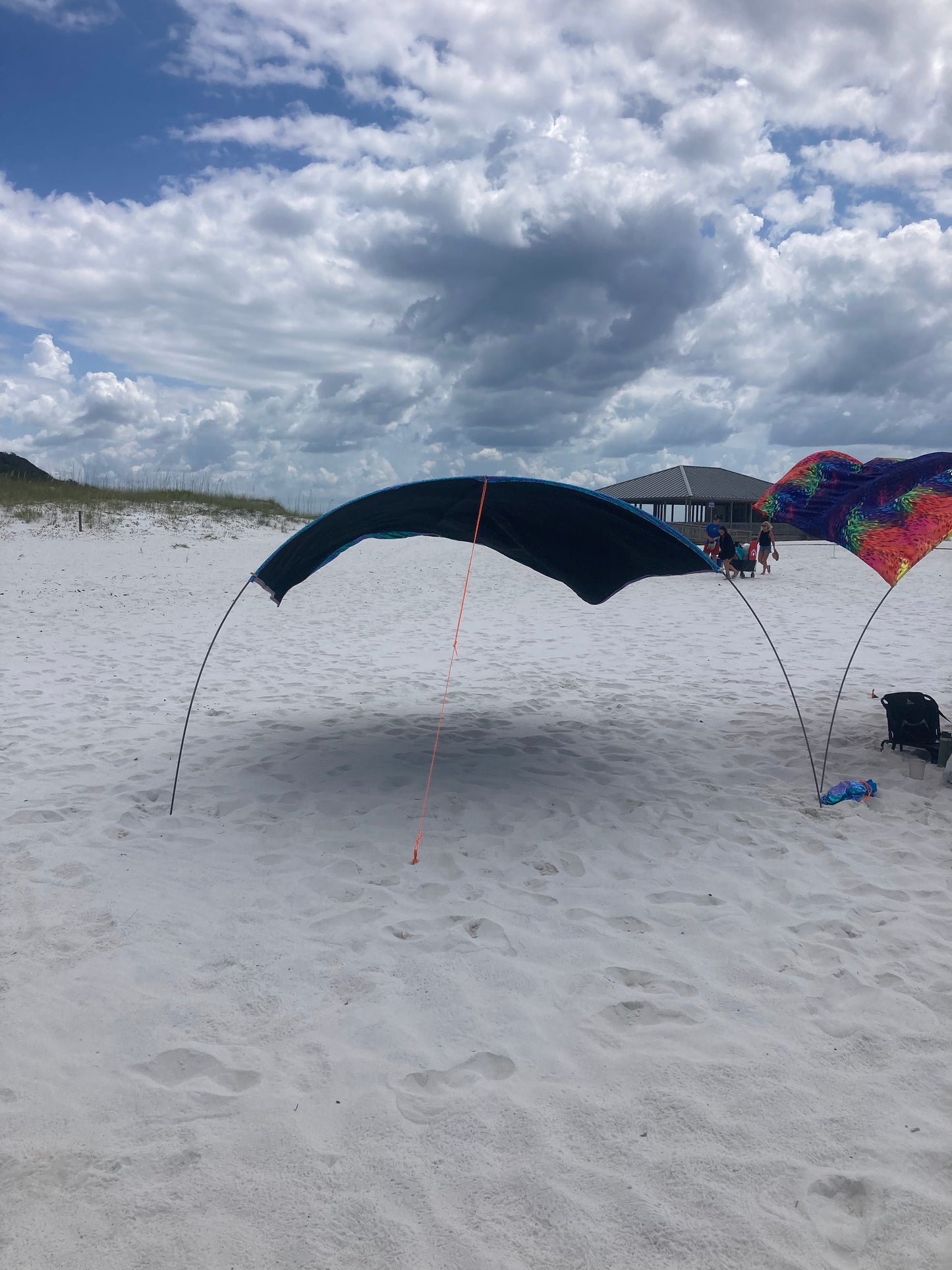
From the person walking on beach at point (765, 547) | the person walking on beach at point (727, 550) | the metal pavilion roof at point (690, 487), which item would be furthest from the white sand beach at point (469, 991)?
the metal pavilion roof at point (690, 487)

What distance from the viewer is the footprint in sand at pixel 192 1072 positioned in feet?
8.87

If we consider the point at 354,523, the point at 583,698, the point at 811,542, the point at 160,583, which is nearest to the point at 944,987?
the point at 354,523

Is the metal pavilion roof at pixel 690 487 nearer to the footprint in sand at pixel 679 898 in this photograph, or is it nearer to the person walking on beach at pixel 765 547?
the person walking on beach at pixel 765 547

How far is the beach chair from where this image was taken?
5922 mm

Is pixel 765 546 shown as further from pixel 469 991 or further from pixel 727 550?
pixel 469 991

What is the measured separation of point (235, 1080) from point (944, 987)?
2794mm

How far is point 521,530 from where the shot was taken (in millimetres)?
6715

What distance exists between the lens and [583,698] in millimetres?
8195

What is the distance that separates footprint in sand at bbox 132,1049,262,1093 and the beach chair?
17.1 feet

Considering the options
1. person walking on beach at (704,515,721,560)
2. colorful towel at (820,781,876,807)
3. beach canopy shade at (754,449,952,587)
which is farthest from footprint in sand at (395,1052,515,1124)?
person walking on beach at (704,515,721,560)

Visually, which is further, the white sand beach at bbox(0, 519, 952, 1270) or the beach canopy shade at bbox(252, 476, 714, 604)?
the beach canopy shade at bbox(252, 476, 714, 604)

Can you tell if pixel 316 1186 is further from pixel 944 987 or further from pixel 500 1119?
pixel 944 987

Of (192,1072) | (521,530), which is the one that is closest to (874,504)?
(521,530)

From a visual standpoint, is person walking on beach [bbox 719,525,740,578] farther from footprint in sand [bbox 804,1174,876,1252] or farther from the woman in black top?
footprint in sand [bbox 804,1174,876,1252]
